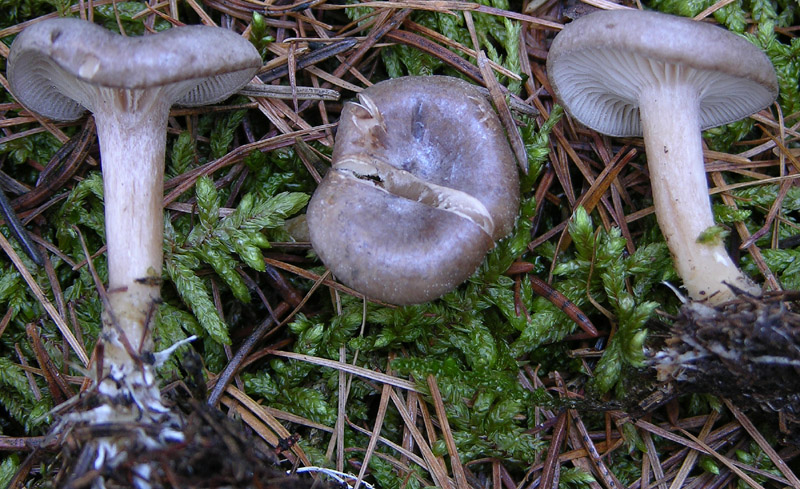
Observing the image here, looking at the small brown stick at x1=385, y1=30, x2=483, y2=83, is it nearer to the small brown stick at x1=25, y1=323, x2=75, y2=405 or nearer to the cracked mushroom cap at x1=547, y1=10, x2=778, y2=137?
the cracked mushroom cap at x1=547, y1=10, x2=778, y2=137

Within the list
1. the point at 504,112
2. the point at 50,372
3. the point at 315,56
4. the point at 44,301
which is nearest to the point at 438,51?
the point at 504,112

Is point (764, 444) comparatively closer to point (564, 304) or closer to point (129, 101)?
point (564, 304)

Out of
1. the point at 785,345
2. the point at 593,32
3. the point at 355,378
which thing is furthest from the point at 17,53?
the point at 785,345

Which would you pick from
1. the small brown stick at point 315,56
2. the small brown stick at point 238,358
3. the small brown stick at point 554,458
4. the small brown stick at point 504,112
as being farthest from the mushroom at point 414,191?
the small brown stick at point 554,458

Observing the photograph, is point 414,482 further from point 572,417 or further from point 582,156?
point 582,156

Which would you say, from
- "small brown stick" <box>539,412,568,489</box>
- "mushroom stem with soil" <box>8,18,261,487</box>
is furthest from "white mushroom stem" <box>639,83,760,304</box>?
"mushroom stem with soil" <box>8,18,261,487</box>
